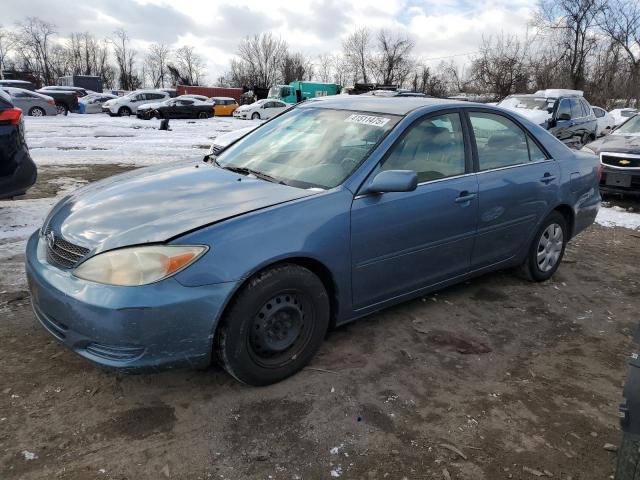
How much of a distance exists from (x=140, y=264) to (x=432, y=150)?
217 cm

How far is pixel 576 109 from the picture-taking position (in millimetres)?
13680

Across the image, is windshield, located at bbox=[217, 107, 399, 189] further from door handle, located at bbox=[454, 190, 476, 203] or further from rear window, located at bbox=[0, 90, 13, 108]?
rear window, located at bbox=[0, 90, 13, 108]

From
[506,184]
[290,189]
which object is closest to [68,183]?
[290,189]

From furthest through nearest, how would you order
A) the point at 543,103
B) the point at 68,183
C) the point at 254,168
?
the point at 543,103
the point at 68,183
the point at 254,168

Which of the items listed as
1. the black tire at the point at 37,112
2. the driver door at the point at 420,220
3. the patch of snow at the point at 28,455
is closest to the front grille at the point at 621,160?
the driver door at the point at 420,220

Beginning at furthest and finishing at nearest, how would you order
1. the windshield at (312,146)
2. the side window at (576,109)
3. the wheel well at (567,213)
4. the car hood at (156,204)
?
the side window at (576,109) → the wheel well at (567,213) → the windshield at (312,146) → the car hood at (156,204)

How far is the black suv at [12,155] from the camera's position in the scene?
17.4 feet

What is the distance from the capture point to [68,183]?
8406mm

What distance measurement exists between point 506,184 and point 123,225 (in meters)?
2.86

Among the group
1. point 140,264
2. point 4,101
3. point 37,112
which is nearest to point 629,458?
point 140,264

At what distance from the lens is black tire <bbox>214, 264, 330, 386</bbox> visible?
261 centimetres

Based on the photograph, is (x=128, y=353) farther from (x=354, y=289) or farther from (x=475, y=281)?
(x=475, y=281)

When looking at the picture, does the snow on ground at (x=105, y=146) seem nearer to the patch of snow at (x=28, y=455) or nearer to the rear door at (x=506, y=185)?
the rear door at (x=506, y=185)

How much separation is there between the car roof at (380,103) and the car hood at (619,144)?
6.18m
